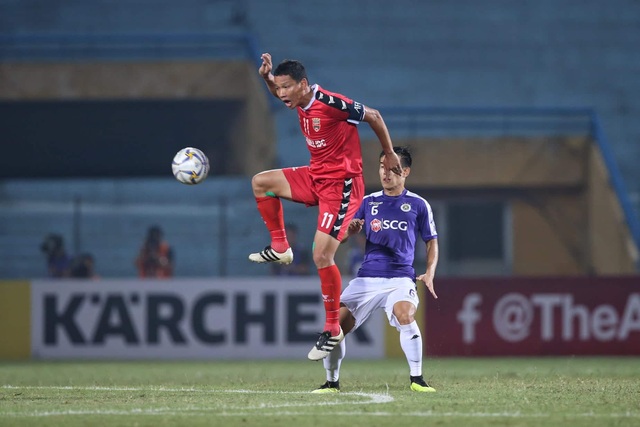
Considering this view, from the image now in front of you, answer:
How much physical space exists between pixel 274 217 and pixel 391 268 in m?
1.12

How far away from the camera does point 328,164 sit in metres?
9.54

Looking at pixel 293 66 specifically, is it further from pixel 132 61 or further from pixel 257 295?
pixel 132 61

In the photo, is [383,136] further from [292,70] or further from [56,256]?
[56,256]

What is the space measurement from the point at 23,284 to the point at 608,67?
12.8 meters

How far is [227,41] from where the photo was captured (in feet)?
74.2

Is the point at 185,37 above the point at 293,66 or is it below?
above

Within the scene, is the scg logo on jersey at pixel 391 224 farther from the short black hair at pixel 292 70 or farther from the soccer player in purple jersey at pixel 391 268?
the short black hair at pixel 292 70

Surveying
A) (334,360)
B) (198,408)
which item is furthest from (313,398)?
(198,408)

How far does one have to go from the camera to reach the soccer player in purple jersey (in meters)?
9.74

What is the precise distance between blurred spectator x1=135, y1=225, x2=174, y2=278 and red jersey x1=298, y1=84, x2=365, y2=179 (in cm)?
939

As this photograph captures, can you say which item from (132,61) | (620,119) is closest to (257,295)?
(132,61)

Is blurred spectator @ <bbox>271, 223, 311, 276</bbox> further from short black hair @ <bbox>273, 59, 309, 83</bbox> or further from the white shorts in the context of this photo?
short black hair @ <bbox>273, 59, 309, 83</bbox>

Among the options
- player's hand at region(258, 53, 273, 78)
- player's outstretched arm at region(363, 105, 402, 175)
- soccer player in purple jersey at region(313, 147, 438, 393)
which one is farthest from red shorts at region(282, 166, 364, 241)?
player's hand at region(258, 53, 273, 78)

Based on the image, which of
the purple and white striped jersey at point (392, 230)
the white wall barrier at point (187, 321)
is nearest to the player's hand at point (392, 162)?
the purple and white striped jersey at point (392, 230)
